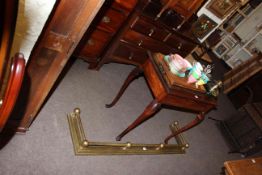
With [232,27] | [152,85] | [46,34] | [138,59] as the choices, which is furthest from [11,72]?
[232,27]

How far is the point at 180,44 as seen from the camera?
142 inches

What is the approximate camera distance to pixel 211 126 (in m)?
4.09

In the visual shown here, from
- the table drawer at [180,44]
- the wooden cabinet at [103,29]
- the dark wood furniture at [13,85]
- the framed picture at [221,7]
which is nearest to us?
the dark wood furniture at [13,85]

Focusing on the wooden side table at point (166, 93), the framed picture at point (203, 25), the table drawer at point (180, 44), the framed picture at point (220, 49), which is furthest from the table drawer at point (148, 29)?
the framed picture at point (220, 49)

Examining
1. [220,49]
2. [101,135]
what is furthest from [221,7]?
[101,135]

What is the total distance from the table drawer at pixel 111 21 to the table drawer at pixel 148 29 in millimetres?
173

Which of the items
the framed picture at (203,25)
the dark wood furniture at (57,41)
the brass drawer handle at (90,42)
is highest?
the framed picture at (203,25)

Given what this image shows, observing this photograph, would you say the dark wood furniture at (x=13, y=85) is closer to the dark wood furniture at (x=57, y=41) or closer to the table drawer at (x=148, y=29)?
the dark wood furniture at (x=57, y=41)

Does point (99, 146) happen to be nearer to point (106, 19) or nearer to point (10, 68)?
point (106, 19)

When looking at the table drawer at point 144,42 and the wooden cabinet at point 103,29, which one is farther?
the table drawer at point 144,42

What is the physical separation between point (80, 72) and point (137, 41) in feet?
2.81

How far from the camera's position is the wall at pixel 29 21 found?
1.33 m

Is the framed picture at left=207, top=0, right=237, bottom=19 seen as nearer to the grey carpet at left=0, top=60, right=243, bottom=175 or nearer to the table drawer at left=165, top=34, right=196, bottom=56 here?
the table drawer at left=165, top=34, right=196, bottom=56

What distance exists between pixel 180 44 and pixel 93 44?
4.33 feet
